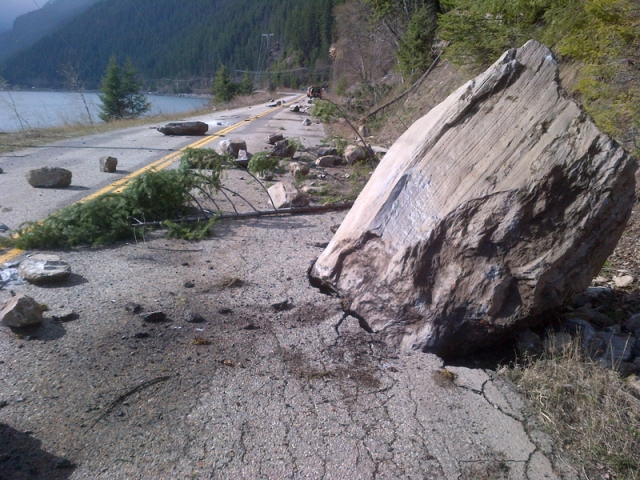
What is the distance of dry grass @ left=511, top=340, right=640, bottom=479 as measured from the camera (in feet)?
Answer: 7.74

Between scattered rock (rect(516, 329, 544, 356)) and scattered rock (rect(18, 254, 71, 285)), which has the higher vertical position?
scattered rock (rect(18, 254, 71, 285))

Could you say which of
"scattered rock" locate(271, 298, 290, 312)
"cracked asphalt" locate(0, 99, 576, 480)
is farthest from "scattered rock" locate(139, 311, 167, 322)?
"scattered rock" locate(271, 298, 290, 312)

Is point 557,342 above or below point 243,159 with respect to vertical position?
above

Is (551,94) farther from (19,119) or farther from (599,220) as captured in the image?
(19,119)

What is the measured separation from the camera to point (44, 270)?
3816 millimetres

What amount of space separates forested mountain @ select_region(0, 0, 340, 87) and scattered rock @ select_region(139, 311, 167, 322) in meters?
52.2

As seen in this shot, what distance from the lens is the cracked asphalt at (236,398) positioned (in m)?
2.24

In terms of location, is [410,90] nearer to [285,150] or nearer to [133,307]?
[285,150]

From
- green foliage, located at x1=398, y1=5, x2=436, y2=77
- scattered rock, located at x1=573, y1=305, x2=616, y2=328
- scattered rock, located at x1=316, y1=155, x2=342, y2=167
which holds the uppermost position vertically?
green foliage, located at x1=398, y1=5, x2=436, y2=77

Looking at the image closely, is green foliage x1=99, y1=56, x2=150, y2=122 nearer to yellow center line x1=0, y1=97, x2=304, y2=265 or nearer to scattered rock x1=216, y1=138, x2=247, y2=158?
yellow center line x1=0, y1=97, x2=304, y2=265

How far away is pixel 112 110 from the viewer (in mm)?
30656

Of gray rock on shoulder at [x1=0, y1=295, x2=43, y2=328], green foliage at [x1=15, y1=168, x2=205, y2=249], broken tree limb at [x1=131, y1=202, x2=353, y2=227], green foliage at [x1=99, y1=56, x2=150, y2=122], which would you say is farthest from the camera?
green foliage at [x1=99, y1=56, x2=150, y2=122]

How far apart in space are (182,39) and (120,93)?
59.0 meters

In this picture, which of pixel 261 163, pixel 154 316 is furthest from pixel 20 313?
pixel 261 163
